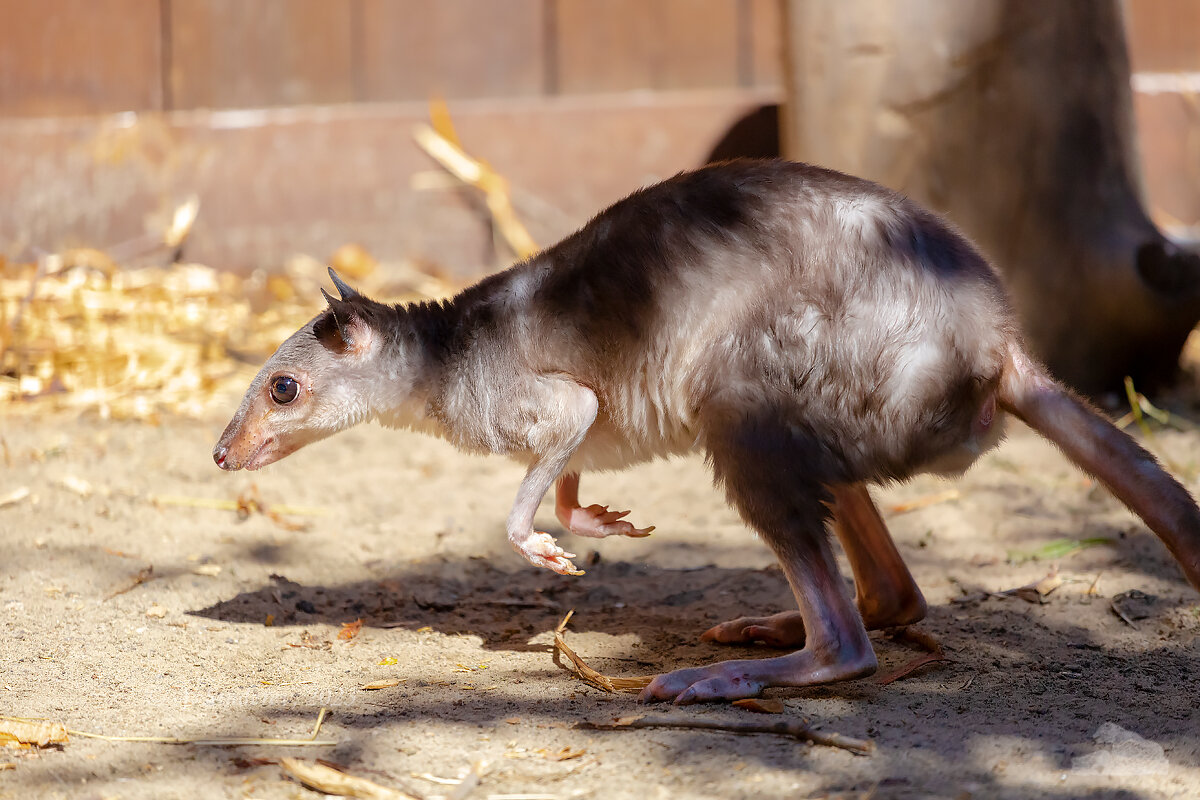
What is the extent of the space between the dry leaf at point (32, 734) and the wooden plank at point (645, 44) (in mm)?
4994

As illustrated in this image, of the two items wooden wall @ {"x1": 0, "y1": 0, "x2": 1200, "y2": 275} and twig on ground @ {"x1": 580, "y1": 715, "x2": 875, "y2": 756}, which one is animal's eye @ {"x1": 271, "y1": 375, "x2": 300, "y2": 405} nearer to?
twig on ground @ {"x1": 580, "y1": 715, "x2": 875, "y2": 756}

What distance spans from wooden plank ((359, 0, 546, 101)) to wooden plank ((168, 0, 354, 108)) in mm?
156

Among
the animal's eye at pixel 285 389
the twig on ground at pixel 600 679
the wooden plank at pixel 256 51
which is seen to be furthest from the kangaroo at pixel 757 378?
the wooden plank at pixel 256 51

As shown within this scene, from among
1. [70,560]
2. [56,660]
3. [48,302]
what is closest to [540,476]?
[56,660]

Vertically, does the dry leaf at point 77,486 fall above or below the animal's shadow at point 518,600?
above

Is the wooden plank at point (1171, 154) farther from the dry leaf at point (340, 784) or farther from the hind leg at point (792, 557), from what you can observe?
the dry leaf at point (340, 784)

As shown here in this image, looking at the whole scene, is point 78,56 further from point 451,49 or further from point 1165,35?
point 1165,35

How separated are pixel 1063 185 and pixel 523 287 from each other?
2542 millimetres

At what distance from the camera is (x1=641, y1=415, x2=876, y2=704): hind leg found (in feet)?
8.86

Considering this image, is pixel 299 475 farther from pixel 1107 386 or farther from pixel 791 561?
pixel 1107 386

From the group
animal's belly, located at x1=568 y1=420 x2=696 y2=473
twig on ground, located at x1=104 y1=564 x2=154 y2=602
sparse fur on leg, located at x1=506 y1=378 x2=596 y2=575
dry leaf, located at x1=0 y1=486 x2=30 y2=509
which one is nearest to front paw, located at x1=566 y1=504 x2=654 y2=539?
animal's belly, located at x1=568 y1=420 x2=696 y2=473

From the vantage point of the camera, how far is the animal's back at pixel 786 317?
8.94ft

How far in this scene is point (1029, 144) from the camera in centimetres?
466

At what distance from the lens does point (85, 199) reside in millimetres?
6445
